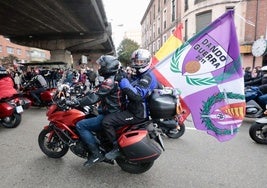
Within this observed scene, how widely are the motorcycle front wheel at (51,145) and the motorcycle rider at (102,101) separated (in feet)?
2.55

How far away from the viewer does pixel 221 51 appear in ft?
11.1

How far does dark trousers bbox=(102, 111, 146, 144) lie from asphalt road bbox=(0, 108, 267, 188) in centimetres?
73

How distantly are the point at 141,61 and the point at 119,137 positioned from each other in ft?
3.59

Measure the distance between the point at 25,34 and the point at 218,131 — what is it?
23.3 meters

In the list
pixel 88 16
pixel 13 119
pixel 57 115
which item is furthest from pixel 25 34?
pixel 57 115

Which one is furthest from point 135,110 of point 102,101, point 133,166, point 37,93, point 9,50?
point 9,50

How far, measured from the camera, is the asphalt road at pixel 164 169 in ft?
10.6

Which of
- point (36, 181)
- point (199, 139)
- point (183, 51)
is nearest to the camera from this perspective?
point (36, 181)

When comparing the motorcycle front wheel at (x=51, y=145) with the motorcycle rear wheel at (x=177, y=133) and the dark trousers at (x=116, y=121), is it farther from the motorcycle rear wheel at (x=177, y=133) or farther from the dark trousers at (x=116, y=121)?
the motorcycle rear wheel at (x=177, y=133)

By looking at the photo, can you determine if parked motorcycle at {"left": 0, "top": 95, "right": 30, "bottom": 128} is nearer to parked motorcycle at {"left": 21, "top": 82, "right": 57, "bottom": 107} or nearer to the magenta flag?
parked motorcycle at {"left": 21, "top": 82, "right": 57, "bottom": 107}

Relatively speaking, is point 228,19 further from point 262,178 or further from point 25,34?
point 25,34

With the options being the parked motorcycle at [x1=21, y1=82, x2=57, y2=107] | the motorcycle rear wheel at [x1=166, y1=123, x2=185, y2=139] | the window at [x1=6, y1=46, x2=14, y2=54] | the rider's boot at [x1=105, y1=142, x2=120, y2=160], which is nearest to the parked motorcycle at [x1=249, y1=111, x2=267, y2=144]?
the motorcycle rear wheel at [x1=166, y1=123, x2=185, y2=139]

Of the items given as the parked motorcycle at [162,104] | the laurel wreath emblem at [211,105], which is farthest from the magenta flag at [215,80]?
the parked motorcycle at [162,104]

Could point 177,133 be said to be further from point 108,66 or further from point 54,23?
point 54,23
